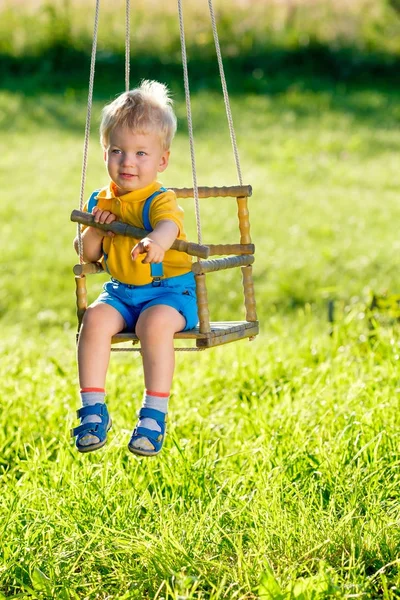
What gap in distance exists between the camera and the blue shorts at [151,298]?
3.68 m

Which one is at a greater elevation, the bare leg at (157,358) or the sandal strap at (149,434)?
the bare leg at (157,358)

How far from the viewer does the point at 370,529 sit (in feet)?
12.0

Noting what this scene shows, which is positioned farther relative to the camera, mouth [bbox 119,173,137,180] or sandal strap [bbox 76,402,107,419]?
mouth [bbox 119,173,137,180]

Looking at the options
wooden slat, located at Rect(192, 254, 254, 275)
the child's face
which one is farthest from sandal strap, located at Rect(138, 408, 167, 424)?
the child's face

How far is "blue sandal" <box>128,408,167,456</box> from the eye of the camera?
3.34 m

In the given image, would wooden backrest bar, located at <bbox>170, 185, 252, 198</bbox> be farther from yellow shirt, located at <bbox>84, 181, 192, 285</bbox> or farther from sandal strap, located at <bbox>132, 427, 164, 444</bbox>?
sandal strap, located at <bbox>132, 427, 164, 444</bbox>

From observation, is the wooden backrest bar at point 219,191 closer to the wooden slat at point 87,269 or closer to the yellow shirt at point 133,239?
the yellow shirt at point 133,239

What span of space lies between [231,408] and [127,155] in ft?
7.06

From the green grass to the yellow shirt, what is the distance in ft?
2.99

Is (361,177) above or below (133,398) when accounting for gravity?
above

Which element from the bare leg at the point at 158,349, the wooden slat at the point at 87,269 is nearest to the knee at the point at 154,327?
the bare leg at the point at 158,349

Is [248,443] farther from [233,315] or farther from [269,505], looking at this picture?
[233,315]

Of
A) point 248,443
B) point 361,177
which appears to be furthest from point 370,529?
point 361,177

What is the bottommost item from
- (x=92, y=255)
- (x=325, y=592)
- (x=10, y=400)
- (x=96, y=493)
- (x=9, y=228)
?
(x=325, y=592)
